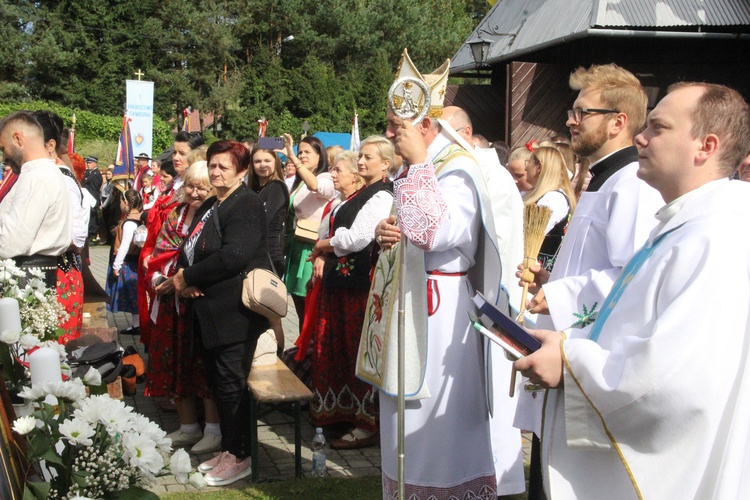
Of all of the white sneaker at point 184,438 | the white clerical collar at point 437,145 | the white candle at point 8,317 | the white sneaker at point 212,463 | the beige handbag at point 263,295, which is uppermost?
the white clerical collar at point 437,145

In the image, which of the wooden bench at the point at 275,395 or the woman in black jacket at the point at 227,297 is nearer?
the wooden bench at the point at 275,395

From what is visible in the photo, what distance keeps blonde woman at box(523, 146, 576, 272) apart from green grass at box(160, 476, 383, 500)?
6.06 feet

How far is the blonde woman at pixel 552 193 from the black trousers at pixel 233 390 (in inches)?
79.3

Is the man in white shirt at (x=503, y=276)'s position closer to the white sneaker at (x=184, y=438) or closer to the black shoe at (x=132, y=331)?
the white sneaker at (x=184, y=438)

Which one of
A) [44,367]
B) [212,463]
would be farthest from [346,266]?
[44,367]

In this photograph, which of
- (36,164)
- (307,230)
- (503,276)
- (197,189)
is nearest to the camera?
(503,276)

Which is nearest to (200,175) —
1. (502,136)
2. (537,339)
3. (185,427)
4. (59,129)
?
(59,129)

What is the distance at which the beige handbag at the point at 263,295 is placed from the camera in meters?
4.61

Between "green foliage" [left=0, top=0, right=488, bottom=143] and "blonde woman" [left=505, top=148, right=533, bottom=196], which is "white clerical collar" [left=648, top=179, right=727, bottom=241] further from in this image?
"green foliage" [left=0, top=0, right=488, bottom=143]

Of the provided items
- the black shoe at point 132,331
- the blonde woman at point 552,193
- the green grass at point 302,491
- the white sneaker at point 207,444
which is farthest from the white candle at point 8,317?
the black shoe at point 132,331

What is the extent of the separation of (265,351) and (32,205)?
1.66 m

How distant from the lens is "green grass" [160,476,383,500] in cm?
444

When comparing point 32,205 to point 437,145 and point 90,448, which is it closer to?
point 437,145

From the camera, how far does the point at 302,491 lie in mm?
4477
